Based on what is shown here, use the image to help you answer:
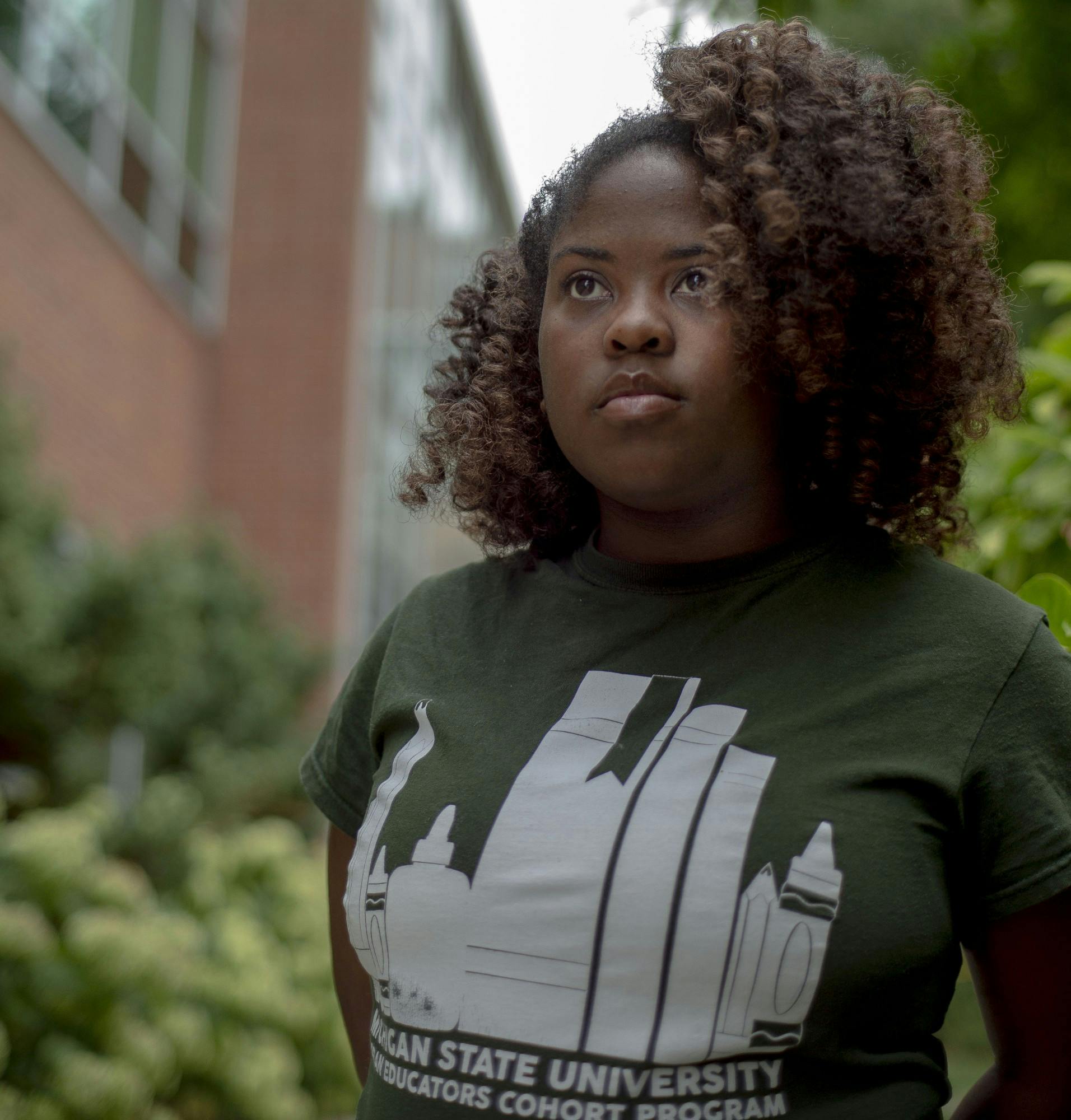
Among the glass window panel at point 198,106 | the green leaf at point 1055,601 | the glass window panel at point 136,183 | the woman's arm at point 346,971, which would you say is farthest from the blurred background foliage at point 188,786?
the glass window panel at point 198,106

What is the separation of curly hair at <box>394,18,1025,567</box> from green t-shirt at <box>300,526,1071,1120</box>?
135mm

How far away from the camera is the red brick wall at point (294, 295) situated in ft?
43.1

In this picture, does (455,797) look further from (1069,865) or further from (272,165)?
(272,165)

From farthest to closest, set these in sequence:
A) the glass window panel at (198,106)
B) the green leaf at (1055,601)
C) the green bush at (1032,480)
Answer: the glass window panel at (198,106)
the green bush at (1032,480)
the green leaf at (1055,601)

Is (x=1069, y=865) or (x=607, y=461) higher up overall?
(x=607, y=461)

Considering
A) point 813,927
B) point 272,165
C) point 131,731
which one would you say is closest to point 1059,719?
point 813,927

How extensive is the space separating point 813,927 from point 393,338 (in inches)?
557

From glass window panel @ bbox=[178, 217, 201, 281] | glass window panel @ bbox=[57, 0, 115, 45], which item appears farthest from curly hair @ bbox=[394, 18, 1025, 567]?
glass window panel @ bbox=[178, 217, 201, 281]

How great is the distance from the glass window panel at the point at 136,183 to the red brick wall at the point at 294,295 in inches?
108

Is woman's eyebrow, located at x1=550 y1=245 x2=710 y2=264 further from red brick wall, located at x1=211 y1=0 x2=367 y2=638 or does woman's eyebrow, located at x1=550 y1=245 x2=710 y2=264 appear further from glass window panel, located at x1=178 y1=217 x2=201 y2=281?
red brick wall, located at x1=211 y1=0 x2=367 y2=638

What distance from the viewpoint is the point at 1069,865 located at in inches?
53.4

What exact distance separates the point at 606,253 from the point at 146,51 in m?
9.88

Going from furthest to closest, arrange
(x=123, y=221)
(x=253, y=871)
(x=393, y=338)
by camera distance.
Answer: (x=393, y=338), (x=123, y=221), (x=253, y=871)

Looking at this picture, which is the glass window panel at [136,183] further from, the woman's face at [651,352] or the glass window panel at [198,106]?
the woman's face at [651,352]
